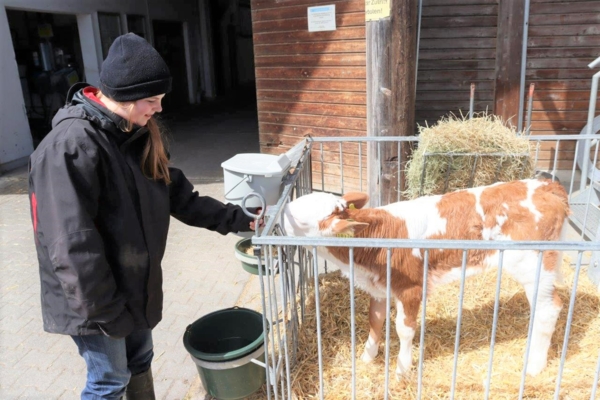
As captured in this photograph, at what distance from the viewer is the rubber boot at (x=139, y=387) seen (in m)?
2.54

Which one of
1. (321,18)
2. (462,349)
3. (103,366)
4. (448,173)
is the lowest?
(462,349)

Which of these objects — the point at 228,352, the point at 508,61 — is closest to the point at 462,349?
the point at 228,352

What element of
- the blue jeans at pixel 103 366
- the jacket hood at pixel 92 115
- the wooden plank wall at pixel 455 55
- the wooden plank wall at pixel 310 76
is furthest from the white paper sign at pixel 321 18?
the blue jeans at pixel 103 366

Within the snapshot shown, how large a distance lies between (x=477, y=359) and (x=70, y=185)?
2615mm

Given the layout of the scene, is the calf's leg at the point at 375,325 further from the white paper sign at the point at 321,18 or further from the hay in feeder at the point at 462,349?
the white paper sign at the point at 321,18

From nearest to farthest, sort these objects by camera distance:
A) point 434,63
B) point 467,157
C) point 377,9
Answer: point 377,9, point 467,157, point 434,63

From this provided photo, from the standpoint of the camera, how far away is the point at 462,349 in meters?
3.22

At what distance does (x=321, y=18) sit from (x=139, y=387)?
463 centimetres

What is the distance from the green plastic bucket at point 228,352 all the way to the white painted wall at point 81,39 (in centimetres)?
702

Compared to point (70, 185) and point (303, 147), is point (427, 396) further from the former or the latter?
point (70, 185)

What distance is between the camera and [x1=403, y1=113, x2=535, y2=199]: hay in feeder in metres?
3.76

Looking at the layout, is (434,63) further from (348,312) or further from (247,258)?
(348,312)

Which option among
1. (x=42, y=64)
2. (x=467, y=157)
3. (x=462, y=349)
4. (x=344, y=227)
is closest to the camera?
(x=344, y=227)

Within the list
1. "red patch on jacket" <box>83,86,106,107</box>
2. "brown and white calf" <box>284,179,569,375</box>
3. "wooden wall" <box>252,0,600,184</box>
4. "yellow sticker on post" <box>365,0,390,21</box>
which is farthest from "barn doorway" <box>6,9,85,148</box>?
"brown and white calf" <box>284,179,569,375</box>
